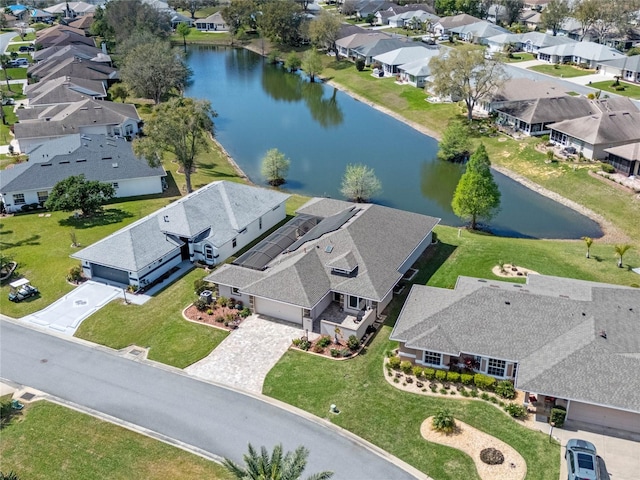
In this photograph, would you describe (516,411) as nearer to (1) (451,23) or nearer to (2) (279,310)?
(2) (279,310)

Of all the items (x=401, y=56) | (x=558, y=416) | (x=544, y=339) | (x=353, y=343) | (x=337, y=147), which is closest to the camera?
(x=558, y=416)

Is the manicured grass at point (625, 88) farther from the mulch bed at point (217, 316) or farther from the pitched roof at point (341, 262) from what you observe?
the mulch bed at point (217, 316)

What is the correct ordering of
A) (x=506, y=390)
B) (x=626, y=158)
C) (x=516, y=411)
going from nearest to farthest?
(x=516, y=411), (x=506, y=390), (x=626, y=158)

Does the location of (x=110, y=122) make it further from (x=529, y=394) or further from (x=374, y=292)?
(x=529, y=394)

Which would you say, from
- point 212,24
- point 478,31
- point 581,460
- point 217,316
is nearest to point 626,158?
point 581,460

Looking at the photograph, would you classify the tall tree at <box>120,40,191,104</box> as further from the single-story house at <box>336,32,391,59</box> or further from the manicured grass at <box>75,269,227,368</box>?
the manicured grass at <box>75,269,227,368</box>

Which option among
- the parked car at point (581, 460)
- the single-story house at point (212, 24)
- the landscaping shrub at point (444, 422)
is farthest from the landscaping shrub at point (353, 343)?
the single-story house at point (212, 24)
